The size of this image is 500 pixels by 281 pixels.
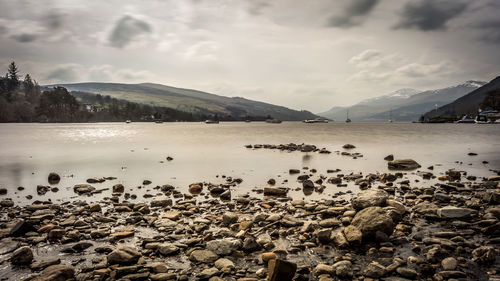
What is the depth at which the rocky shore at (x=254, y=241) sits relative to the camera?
804cm

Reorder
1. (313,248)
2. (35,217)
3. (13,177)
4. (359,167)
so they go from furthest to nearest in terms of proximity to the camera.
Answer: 1. (359,167)
2. (13,177)
3. (35,217)
4. (313,248)

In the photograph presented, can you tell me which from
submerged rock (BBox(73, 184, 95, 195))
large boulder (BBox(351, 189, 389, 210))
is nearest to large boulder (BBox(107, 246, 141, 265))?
large boulder (BBox(351, 189, 389, 210))

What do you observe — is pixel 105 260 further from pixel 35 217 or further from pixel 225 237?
pixel 35 217

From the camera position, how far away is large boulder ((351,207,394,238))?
10156 mm

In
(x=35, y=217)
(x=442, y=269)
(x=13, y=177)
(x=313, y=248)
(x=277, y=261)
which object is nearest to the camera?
(x=277, y=261)

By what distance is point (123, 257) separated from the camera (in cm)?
858

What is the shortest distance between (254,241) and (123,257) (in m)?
Answer: 4.32

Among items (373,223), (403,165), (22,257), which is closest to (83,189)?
(22,257)

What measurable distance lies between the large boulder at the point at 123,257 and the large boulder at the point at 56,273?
1.05 metres

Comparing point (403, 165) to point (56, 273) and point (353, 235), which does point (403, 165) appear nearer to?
point (353, 235)

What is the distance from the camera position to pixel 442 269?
8.12 meters

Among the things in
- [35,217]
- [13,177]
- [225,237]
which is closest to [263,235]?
[225,237]

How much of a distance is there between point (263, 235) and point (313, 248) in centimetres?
199

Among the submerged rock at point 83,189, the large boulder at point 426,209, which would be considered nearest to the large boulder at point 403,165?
the large boulder at point 426,209
